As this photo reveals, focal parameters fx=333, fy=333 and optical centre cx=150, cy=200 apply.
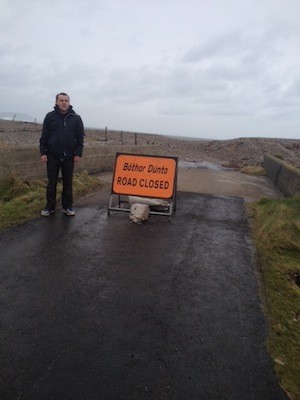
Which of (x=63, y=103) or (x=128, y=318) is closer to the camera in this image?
(x=128, y=318)

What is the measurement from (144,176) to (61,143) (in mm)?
2037


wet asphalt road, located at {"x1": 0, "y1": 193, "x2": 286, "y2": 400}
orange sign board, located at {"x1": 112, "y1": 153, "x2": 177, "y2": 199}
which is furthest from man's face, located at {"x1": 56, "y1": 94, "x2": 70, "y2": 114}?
wet asphalt road, located at {"x1": 0, "y1": 193, "x2": 286, "y2": 400}

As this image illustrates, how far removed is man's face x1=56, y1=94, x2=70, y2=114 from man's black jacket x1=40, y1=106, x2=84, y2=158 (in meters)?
0.08

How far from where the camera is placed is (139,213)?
23.3ft

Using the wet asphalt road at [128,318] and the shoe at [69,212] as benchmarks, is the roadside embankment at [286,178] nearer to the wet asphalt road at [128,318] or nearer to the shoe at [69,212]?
the wet asphalt road at [128,318]

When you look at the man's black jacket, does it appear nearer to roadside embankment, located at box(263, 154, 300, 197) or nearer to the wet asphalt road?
the wet asphalt road

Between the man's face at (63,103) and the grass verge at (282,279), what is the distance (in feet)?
15.0

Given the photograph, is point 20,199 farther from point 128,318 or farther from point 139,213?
point 128,318

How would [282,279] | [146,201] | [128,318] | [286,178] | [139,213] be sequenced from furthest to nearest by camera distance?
[286,178], [146,201], [139,213], [282,279], [128,318]

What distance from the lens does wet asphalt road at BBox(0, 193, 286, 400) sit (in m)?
2.57

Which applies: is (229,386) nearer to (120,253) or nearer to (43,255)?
(120,253)

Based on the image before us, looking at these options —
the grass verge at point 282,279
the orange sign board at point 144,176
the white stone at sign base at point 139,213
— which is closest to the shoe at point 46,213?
the orange sign board at point 144,176

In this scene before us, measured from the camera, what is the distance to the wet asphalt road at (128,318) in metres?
2.57

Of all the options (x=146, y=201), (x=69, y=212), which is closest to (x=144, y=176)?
(x=146, y=201)
